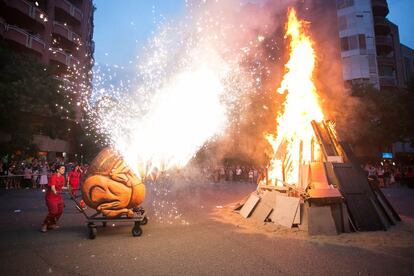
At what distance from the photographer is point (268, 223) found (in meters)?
9.34

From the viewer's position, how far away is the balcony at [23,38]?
27.4m

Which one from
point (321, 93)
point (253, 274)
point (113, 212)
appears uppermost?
point (321, 93)

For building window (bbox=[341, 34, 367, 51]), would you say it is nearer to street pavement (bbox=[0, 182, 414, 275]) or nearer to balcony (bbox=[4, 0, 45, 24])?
balcony (bbox=[4, 0, 45, 24])

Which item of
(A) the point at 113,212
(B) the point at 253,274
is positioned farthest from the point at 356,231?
(A) the point at 113,212

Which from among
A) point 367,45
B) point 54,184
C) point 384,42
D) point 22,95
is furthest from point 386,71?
point 54,184

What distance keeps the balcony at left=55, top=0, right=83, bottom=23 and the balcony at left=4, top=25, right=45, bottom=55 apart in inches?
242

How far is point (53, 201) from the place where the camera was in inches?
330

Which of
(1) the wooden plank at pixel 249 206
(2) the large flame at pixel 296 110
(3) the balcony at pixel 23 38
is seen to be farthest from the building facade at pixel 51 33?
(2) the large flame at pixel 296 110

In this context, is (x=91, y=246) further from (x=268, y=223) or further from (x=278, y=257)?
(x=268, y=223)

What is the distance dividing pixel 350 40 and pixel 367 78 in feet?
18.5

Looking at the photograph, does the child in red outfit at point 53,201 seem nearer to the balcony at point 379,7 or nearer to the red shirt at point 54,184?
the red shirt at point 54,184

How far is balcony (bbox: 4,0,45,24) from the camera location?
27.7 m

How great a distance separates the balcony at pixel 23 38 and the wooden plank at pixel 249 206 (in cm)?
2829

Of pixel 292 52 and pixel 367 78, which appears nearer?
pixel 292 52
